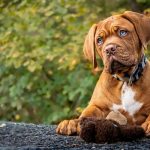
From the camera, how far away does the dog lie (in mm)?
5426

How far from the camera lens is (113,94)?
5715 mm

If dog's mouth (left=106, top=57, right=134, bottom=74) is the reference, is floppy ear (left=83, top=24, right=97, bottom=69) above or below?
above

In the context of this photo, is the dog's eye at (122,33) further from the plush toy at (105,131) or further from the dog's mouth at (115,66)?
the plush toy at (105,131)

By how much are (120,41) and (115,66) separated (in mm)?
191

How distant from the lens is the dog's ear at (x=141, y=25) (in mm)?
5594

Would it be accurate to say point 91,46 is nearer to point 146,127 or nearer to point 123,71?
A: point 123,71

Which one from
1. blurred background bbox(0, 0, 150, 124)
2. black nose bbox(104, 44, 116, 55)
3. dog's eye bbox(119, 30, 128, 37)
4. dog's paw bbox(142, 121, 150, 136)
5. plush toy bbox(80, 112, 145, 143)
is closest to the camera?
plush toy bbox(80, 112, 145, 143)

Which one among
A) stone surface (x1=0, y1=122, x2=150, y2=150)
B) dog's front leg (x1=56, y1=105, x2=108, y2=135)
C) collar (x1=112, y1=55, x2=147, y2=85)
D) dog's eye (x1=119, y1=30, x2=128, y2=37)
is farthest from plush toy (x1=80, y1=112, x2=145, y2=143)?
dog's eye (x1=119, y1=30, x2=128, y2=37)

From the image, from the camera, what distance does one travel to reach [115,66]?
17.8ft

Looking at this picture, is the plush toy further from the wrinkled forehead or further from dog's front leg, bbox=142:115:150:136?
the wrinkled forehead

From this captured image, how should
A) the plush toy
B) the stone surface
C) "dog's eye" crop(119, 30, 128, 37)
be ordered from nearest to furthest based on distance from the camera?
the stone surface, the plush toy, "dog's eye" crop(119, 30, 128, 37)

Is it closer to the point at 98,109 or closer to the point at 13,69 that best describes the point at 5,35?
the point at 13,69

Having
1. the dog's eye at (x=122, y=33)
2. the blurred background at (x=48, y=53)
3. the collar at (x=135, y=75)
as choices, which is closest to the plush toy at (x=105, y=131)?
the collar at (x=135, y=75)

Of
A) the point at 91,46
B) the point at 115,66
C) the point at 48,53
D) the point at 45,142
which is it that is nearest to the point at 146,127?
the point at 115,66
